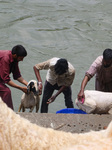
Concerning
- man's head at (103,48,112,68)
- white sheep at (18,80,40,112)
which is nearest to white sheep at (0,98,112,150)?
man's head at (103,48,112,68)

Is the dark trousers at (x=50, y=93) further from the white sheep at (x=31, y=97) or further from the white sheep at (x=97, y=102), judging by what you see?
the white sheep at (x=97, y=102)

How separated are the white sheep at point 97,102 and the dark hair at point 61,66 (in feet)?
2.41

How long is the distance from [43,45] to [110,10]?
624cm

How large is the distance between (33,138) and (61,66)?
12.3 ft

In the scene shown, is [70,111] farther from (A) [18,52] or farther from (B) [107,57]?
(A) [18,52]

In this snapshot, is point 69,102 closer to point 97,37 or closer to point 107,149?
point 107,149

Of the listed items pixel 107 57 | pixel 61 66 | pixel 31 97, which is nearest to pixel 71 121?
pixel 61 66

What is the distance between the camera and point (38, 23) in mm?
15586

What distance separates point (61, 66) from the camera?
6.12m

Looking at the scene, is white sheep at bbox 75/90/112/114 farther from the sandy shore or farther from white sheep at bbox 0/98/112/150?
white sheep at bbox 0/98/112/150

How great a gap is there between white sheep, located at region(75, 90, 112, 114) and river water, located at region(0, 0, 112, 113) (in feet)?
12.5

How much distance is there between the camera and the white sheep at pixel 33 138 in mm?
2348

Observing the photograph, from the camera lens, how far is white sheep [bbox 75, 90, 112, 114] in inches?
227

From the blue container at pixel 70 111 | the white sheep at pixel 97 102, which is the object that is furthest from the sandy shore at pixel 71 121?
the blue container at pixel 70 111
